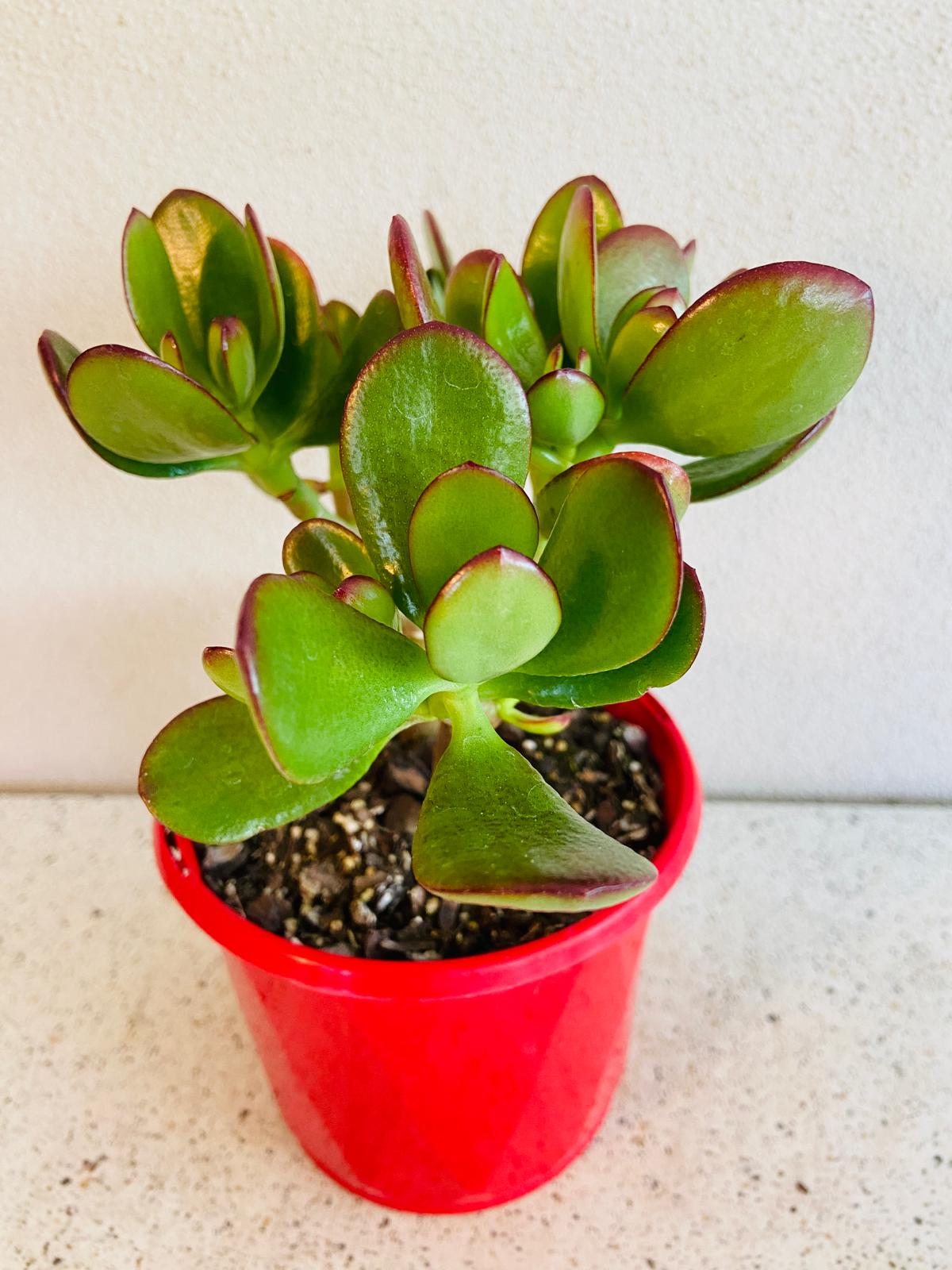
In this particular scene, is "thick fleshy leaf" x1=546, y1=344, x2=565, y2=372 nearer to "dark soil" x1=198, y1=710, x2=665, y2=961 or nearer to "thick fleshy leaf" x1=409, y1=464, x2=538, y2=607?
"thick fleshy leaf" x1=409, y1=464, x2=538, y2=607

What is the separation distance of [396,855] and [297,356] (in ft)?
1.06

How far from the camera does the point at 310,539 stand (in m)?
0.50

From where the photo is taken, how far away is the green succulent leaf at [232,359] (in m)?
0.48

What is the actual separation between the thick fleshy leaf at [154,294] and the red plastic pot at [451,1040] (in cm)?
30

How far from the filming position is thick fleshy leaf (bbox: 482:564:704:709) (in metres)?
0.43

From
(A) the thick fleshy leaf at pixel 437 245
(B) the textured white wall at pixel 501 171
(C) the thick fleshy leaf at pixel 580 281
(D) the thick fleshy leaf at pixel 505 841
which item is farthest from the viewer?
(B) the textured white wall at pixel 501 171

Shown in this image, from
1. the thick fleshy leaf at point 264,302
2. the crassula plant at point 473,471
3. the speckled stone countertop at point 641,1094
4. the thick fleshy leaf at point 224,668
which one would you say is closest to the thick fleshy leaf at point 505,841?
the crassula plant at point 473,471

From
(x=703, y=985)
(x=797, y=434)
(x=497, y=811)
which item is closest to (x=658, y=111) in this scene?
(x=797, y=434)

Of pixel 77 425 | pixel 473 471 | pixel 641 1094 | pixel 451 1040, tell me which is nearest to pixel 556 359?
pixel 473 471

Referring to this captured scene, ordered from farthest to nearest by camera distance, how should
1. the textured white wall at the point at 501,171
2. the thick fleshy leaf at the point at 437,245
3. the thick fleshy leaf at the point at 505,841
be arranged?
the textured white wall at the point at 501,171, the thick fleshy leaf at the point at 437,245, the thick fleshy leaf at the point at 505,841

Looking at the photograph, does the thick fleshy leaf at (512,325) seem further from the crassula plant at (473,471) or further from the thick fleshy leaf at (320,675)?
the thick fleshy leaf at (320,675)

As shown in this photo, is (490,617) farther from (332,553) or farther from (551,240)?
(551,240)

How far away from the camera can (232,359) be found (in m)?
0.48

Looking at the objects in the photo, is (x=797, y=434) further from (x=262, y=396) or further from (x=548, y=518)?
(x=262, y=396)
